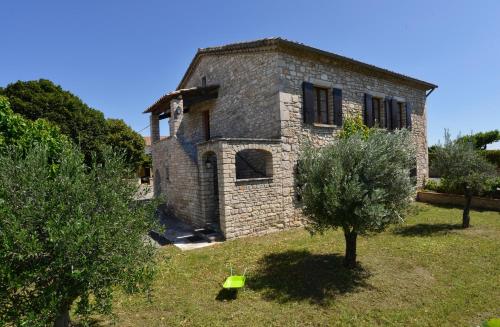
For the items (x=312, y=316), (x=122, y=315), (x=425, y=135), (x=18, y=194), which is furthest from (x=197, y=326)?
(x=425, y=135)

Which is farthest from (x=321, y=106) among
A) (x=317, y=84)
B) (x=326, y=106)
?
(x=317, y=84)

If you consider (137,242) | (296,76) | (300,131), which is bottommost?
(137,242)

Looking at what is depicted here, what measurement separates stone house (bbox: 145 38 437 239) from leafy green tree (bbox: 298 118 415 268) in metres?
3.45

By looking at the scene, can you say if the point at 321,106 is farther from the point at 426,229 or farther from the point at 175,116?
the point at 175,116

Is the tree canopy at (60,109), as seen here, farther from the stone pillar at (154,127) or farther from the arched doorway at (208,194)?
the arched doorway at (208,194)

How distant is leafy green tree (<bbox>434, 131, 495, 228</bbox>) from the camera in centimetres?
925

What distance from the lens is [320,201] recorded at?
19.0ft

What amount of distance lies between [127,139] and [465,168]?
26.9 metres

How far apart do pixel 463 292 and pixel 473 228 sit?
5.54 m

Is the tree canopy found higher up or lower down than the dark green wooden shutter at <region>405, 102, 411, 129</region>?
higher up

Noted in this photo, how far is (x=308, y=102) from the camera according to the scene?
10672mm

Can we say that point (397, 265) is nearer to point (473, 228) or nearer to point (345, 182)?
point (345, 182)

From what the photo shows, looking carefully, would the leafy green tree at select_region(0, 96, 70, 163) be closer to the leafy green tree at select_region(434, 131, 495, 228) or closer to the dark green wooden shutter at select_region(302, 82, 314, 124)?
the dark green wooden shutter at select_region(302, 82, 314, 124)

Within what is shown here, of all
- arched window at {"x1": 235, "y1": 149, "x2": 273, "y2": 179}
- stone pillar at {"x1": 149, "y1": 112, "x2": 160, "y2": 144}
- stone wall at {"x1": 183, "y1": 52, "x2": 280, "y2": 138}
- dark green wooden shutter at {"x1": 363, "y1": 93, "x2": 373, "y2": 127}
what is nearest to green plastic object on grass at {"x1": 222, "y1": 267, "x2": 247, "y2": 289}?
arched window at {"x1": 235, "y1": 149, "x2": 273, "y2": 179}
